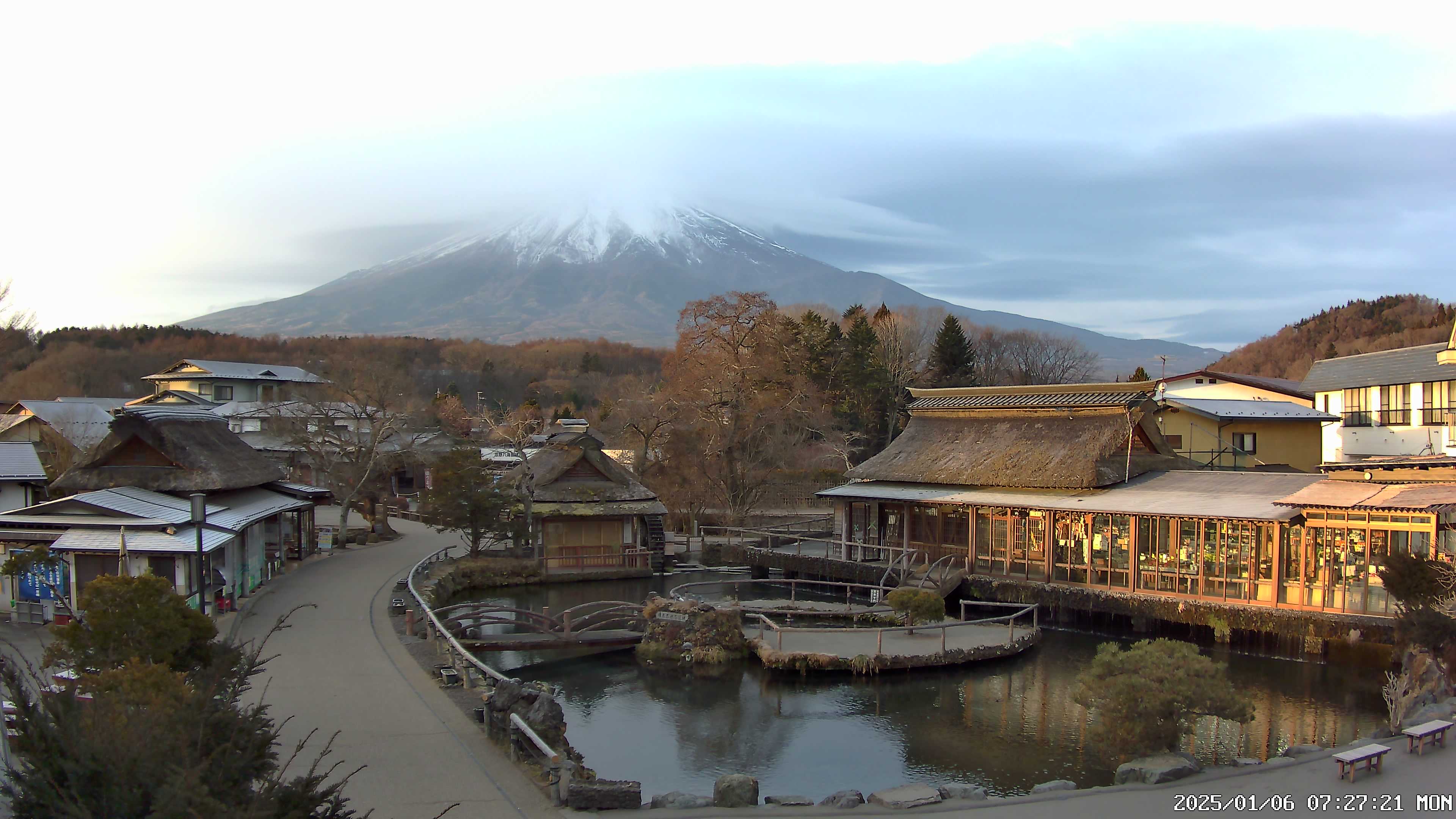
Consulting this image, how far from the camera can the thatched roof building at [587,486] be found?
1076 inches

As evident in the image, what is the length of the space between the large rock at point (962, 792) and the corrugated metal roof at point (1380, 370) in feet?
106

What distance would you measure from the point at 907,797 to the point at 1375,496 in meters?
13.6

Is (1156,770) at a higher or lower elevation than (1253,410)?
lower

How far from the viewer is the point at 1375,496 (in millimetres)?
17562

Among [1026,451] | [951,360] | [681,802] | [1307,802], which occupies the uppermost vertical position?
[951,360]

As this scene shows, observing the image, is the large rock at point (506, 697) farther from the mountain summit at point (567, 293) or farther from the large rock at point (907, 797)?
the mountain summit at point (567, 293)

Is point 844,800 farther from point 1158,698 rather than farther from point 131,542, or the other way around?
point 131,542

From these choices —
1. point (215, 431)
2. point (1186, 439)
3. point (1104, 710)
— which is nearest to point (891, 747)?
point (1104, 710)

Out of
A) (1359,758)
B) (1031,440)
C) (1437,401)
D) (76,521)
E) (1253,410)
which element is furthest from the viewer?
(1437,401)

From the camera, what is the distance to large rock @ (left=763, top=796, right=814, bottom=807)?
938cm

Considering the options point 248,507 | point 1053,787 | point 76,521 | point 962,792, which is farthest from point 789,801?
point 248,507

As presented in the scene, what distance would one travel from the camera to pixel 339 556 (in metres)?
27.8

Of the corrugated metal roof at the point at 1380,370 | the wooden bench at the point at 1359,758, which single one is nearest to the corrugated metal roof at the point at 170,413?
the wooden bench at the point at 1359,758

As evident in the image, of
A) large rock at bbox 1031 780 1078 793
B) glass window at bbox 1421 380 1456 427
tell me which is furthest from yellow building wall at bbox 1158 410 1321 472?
large rock at bbox 1031 780 1078 793
